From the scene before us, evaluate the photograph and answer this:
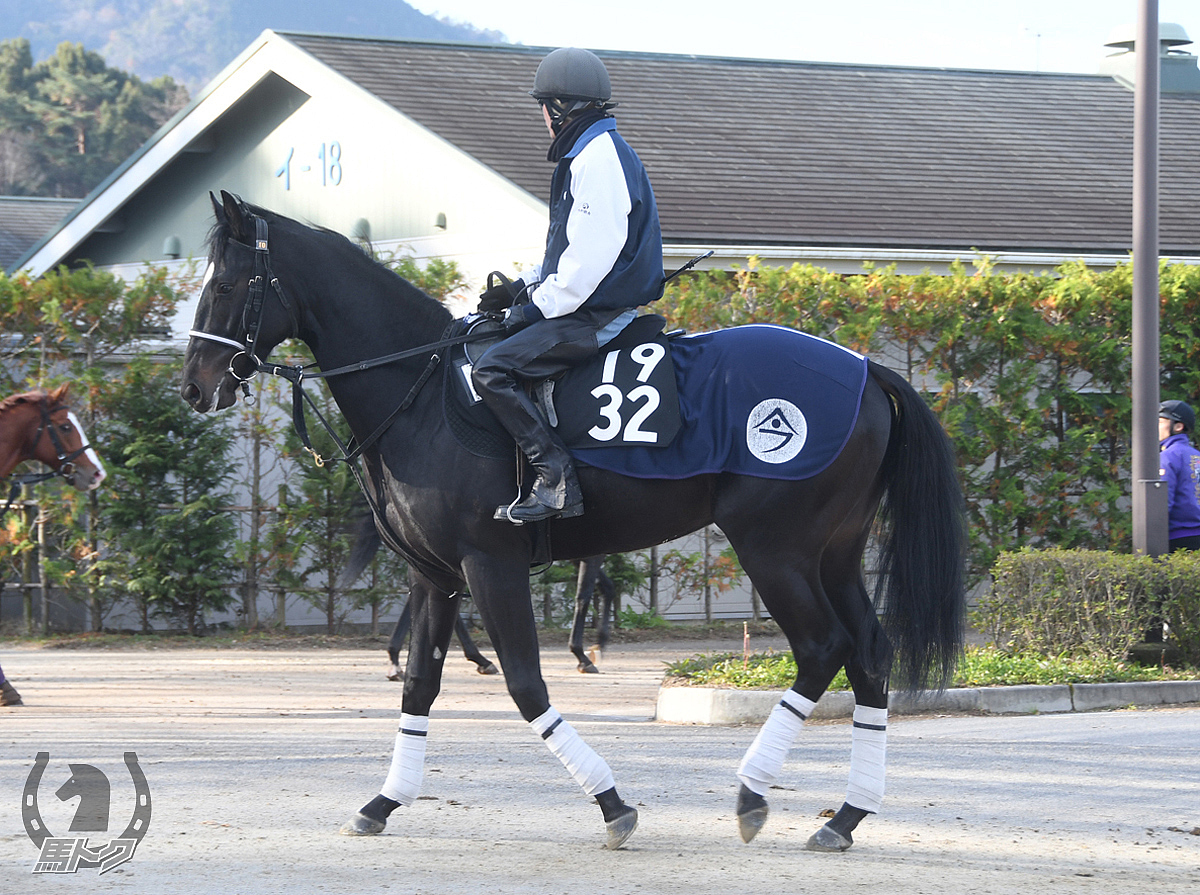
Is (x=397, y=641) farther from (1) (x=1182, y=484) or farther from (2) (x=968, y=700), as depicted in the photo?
(1) (x=1182, y=484)

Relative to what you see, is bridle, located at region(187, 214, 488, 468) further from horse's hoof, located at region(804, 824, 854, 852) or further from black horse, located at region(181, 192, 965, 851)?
horse's hoof, located at region(804, 824, 854, 852)

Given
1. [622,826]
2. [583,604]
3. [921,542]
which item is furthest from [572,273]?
[583,604]

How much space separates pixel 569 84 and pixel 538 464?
163cm

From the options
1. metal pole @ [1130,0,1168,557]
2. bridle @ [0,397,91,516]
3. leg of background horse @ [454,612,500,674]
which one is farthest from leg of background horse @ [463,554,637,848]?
bridle @ [0,397,91,516]

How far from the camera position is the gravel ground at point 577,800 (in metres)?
4.80

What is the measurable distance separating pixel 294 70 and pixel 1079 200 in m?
10.7

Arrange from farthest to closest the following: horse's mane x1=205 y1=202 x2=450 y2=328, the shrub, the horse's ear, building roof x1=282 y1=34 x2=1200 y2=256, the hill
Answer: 1. the hill
2. building roof x1=282 y1=34 x2=1200 y2=256
3. the shrub
4. horse's mane x1=205 y1=202 x2=450 y2=328
5. the horse's ear

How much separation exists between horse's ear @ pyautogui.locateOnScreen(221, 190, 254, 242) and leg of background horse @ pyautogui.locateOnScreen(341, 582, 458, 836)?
5.44 ft

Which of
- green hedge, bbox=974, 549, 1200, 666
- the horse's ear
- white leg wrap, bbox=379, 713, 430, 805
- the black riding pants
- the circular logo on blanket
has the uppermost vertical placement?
the horse's ear

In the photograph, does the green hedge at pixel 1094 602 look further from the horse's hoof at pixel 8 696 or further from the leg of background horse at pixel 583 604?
the horse's hoof at pixel 8 696

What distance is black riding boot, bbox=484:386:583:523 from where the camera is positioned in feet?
16.8

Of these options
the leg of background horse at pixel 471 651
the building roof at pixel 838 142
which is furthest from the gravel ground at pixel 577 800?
the building roof at pixel 838 142

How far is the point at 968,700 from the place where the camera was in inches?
340

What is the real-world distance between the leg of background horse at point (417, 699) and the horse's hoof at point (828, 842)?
5.42 feet
